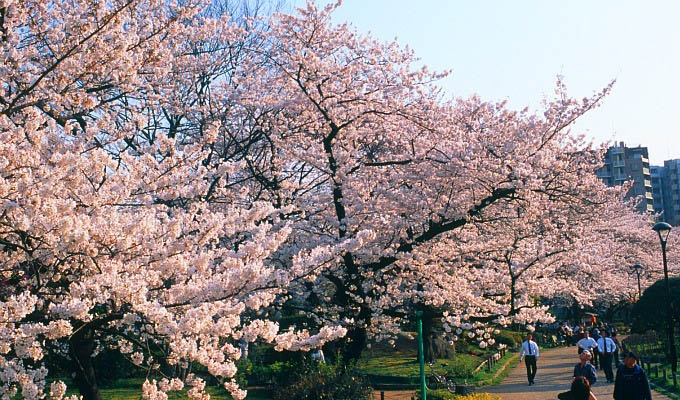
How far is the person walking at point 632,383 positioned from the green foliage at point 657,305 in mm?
14393

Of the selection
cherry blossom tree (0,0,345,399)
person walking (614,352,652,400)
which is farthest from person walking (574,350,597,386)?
cherry blossom tree (0,0,345,399)

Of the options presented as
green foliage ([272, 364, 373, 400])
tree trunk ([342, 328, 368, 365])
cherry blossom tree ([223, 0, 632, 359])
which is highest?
cherry blossom tree ([223, 0, 632, 359])

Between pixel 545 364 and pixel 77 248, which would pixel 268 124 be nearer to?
pixel 77 248

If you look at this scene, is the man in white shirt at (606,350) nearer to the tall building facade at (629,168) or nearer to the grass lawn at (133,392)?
the grass lawn at (133,392)

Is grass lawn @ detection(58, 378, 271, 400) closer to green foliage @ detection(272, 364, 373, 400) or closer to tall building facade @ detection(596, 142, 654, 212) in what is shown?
green foliage @ detection(272, 364, 373, 400)

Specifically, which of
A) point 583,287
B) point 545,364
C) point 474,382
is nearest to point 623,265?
point 583,287

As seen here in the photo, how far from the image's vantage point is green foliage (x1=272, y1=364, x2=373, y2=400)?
12.8 m

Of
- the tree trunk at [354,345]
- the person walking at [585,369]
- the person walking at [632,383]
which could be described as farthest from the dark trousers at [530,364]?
the person walking at [632,383]

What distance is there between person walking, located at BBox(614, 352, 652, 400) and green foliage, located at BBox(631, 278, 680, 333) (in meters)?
14.4

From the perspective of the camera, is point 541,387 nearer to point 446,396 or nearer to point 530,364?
point 530,364

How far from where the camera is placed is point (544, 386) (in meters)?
19.9

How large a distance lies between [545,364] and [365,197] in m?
15.9

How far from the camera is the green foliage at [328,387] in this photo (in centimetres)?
1276

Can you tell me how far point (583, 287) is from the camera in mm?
34969
